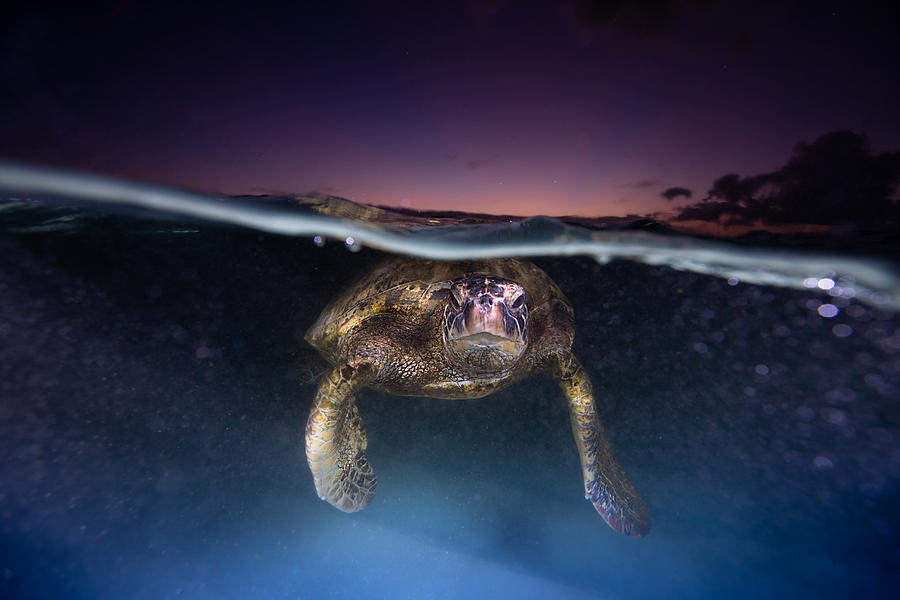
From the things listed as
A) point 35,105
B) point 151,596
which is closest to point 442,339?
point 35,105

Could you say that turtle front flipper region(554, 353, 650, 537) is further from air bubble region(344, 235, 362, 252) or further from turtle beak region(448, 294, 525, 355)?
air bubble region(344, 235, 362, 252)

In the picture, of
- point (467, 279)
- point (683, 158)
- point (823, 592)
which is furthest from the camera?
point (823, 592)

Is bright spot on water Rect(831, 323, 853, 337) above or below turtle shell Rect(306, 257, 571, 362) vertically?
below

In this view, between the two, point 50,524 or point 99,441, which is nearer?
point 50,524

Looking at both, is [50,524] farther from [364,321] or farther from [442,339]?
[442,339]

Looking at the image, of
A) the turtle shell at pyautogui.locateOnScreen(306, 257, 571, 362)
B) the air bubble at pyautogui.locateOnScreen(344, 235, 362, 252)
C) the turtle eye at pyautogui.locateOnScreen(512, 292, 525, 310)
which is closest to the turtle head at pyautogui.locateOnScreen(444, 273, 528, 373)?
the turtle eye at pyautogui.locateOnScreen(512, 292, 525, 310)

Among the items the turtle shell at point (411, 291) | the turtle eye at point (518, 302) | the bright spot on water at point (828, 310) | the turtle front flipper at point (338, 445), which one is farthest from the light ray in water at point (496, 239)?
the turtle front flipper at point (338, 445)

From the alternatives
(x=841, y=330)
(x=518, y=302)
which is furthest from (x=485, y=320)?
(x=841, y=330)
